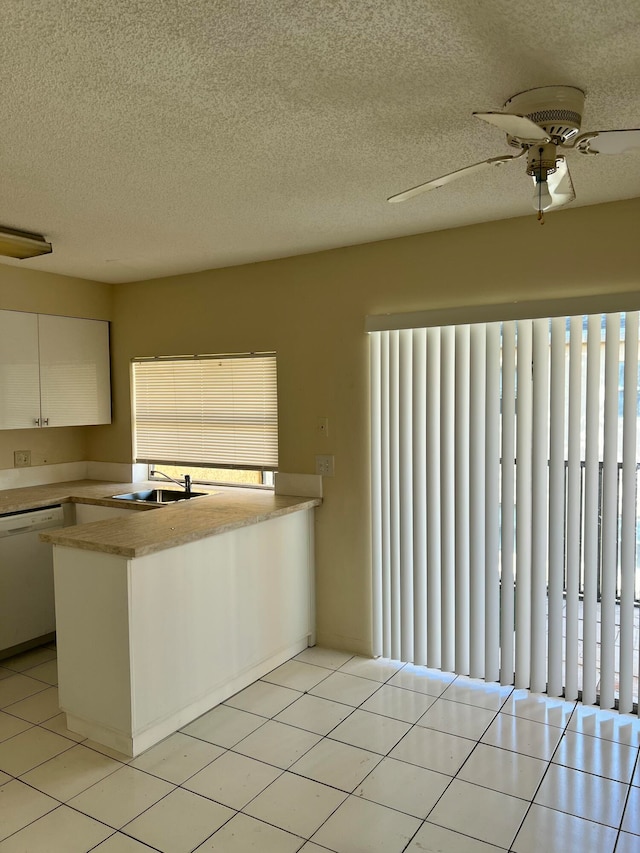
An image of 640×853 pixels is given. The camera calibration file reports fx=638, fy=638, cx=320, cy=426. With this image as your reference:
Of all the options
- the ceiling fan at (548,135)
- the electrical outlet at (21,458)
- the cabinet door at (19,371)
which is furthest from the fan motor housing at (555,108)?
the electrical outlet at (21,458)

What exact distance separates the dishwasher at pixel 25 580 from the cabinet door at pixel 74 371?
2.67ft

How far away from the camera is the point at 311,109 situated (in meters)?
1.98

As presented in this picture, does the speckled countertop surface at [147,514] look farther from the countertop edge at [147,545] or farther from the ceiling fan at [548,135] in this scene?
the ceiling fan at [548,135]

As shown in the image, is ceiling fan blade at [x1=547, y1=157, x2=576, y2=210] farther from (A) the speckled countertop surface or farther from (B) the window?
(B) the window

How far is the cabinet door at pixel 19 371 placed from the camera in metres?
4.20

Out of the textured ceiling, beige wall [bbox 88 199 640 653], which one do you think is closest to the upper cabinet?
beige wall [bbox 88 199 640 653]

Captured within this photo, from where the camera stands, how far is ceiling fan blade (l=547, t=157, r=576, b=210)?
1.90m

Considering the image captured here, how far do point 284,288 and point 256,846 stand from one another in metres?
2.99

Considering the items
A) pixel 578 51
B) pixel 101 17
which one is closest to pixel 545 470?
pixel 578 51

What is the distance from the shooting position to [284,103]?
76.4 inches

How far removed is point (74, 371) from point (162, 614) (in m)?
2.39

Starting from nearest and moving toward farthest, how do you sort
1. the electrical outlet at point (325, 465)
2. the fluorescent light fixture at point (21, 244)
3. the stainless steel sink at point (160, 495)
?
the fluorescent light fixture at point (21, 244) → the electrical outlet at point (325, 465) → the stainless steel sink at point (160, 495)

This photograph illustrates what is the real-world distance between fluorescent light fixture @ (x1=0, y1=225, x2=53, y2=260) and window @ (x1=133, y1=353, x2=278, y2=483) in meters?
1.28

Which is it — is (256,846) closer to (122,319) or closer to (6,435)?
(6,435)
